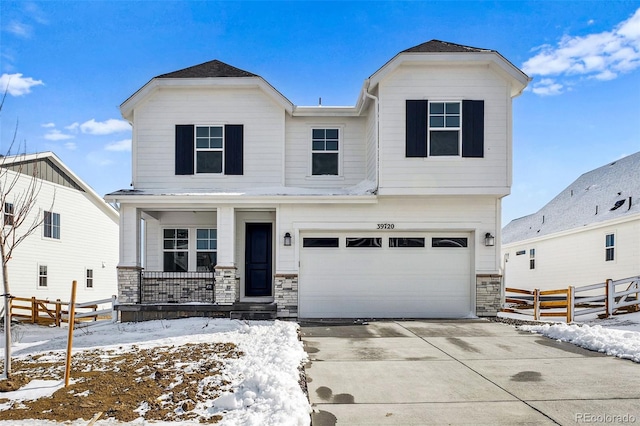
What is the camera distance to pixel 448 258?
11.4 metres

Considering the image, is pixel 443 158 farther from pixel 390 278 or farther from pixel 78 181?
pixel 78 181

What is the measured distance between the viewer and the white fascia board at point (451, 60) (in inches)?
423

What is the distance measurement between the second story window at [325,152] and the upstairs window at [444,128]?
7.99 ft

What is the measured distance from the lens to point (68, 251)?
59.5ft

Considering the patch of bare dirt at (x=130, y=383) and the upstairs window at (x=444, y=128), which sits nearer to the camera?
the patch of bare dirt at (x=130, y=383)

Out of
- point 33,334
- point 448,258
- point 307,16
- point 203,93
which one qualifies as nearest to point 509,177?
point 448,258

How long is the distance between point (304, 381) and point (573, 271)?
15.0 metres

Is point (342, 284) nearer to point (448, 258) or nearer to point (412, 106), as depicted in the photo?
point (448, 258)

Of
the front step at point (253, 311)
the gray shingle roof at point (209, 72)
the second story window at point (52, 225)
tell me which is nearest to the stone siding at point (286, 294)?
the front step at point (253, 311)

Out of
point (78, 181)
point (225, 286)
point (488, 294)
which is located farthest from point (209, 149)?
point (78, 181)

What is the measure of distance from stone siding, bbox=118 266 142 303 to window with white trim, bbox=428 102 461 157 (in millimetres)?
8260

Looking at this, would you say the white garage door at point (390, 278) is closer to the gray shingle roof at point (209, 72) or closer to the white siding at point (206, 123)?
the white siding at point (206, 123)

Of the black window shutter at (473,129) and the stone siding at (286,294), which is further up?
the black window shutter at (473,129)

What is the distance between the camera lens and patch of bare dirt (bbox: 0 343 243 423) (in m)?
4.71
